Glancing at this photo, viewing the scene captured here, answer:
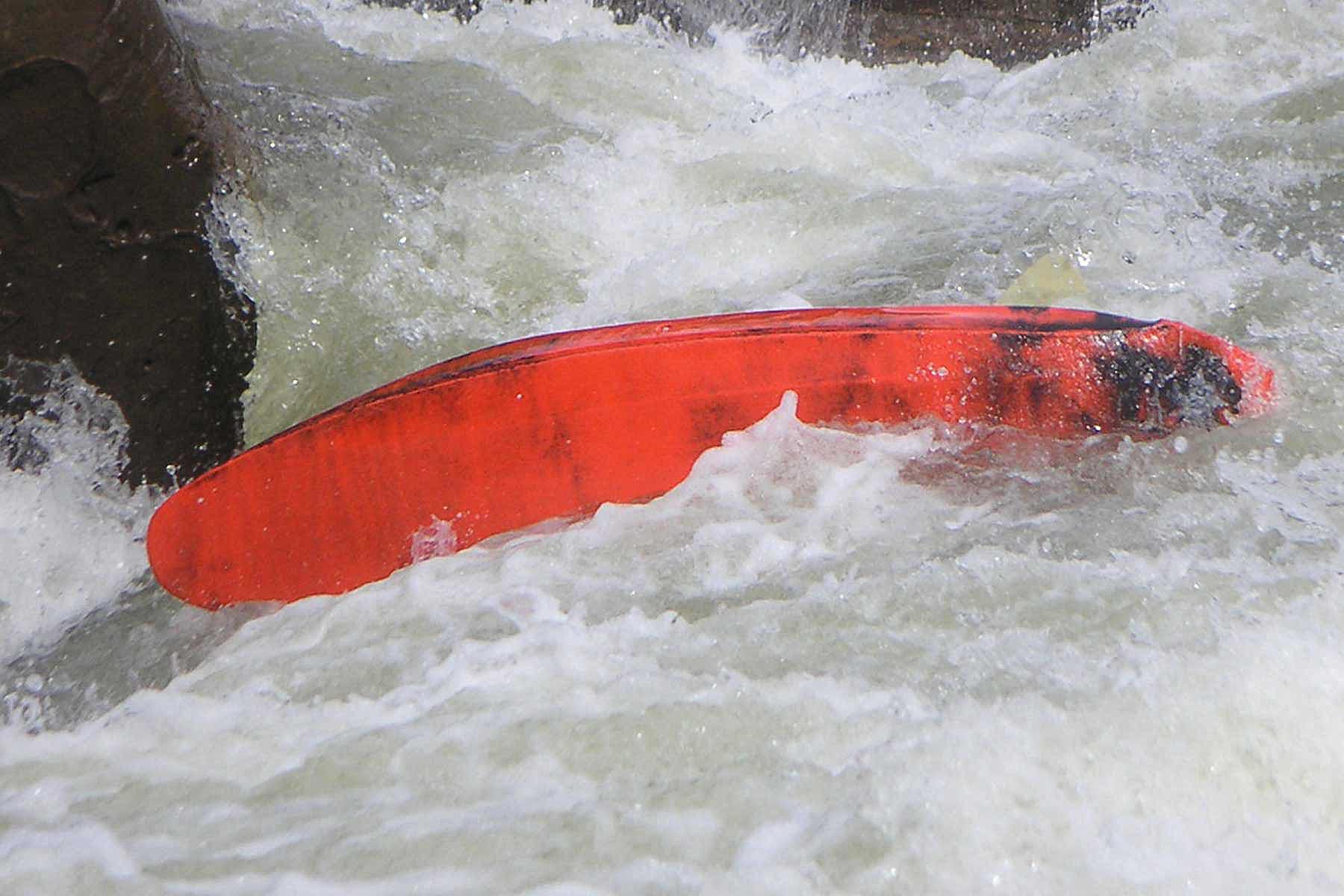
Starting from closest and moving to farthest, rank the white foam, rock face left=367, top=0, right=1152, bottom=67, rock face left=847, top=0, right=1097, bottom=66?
the white foam < rock face left=367, top=0, right=1152, bottom=67 < rock face left=847, top=0, right=1097, bottom=66

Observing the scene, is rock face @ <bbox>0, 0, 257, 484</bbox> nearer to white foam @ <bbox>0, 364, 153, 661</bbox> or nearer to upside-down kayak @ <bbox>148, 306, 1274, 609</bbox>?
white foam @ <bbox>0, 364, 153, 661</bbox>

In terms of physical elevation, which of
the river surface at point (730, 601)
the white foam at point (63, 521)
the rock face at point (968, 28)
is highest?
the rock face at point (968, 28)

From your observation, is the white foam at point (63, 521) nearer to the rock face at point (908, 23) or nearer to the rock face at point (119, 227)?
the rock face at point (119, 227)

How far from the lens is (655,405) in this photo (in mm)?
2072

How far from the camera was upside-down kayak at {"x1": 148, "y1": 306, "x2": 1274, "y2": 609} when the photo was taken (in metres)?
2.05

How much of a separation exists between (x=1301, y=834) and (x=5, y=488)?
221cm

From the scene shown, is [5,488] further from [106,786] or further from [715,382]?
[715,382]

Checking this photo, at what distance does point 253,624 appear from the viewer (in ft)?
6.67

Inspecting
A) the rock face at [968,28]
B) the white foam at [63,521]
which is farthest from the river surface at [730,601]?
the rock face at [968,28]

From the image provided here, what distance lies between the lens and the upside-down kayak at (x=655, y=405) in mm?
2055

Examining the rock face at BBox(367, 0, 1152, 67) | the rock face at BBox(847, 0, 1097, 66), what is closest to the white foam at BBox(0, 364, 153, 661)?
the rock face at BBox(367, 0, 1152, 67)

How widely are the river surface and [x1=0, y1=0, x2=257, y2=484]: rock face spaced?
0.10 m

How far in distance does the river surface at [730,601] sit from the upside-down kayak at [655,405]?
2.5 inches

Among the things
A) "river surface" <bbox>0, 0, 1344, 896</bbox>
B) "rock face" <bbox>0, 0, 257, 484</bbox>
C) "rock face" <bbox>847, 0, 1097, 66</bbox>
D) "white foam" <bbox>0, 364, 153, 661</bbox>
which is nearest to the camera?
"river surface" <bbox>0, 0, 1344, 896</bbox>
